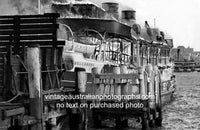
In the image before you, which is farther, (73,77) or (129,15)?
(129,15)

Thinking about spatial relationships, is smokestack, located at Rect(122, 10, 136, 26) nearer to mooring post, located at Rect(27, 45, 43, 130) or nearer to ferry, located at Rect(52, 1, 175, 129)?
ferry, located at Rect(52, 1, 175, 129)

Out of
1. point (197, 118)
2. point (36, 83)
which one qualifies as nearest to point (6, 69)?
point (36, 83)

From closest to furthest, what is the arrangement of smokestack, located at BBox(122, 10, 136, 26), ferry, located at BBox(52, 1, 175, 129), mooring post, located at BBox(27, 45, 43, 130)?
mooring post, located at BBox(27, 45, 43, 130) → ferry, located at BBox(52, 1, 175, 129) → smokestack, located at BBox(122, 10, 136, 26)

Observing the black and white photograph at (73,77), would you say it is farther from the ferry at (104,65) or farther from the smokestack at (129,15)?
the smokestack at (129,15)

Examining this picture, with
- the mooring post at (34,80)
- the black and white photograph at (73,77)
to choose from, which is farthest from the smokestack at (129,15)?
the mooring post at (34,80)

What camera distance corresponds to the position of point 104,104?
17594mm

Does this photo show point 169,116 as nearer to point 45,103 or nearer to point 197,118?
point 197,118

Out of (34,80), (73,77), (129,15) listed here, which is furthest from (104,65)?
(129,15)

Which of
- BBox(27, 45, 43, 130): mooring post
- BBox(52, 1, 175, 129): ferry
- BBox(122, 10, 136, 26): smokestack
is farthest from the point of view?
BBox(122, 10, 136, 26): smokestack

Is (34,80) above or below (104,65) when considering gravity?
below

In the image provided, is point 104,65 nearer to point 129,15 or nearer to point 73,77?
point 73,77

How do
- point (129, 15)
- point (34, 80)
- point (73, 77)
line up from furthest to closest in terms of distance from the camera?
1. point (129, 15)
2. point (73, 77)
3. point (34, 80)

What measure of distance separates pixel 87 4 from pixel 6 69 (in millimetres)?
15409

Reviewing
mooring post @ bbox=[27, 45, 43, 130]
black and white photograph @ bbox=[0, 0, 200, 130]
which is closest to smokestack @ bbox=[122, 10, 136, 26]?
black and white photograph @ bbox=[0, 0, 200, 130]
